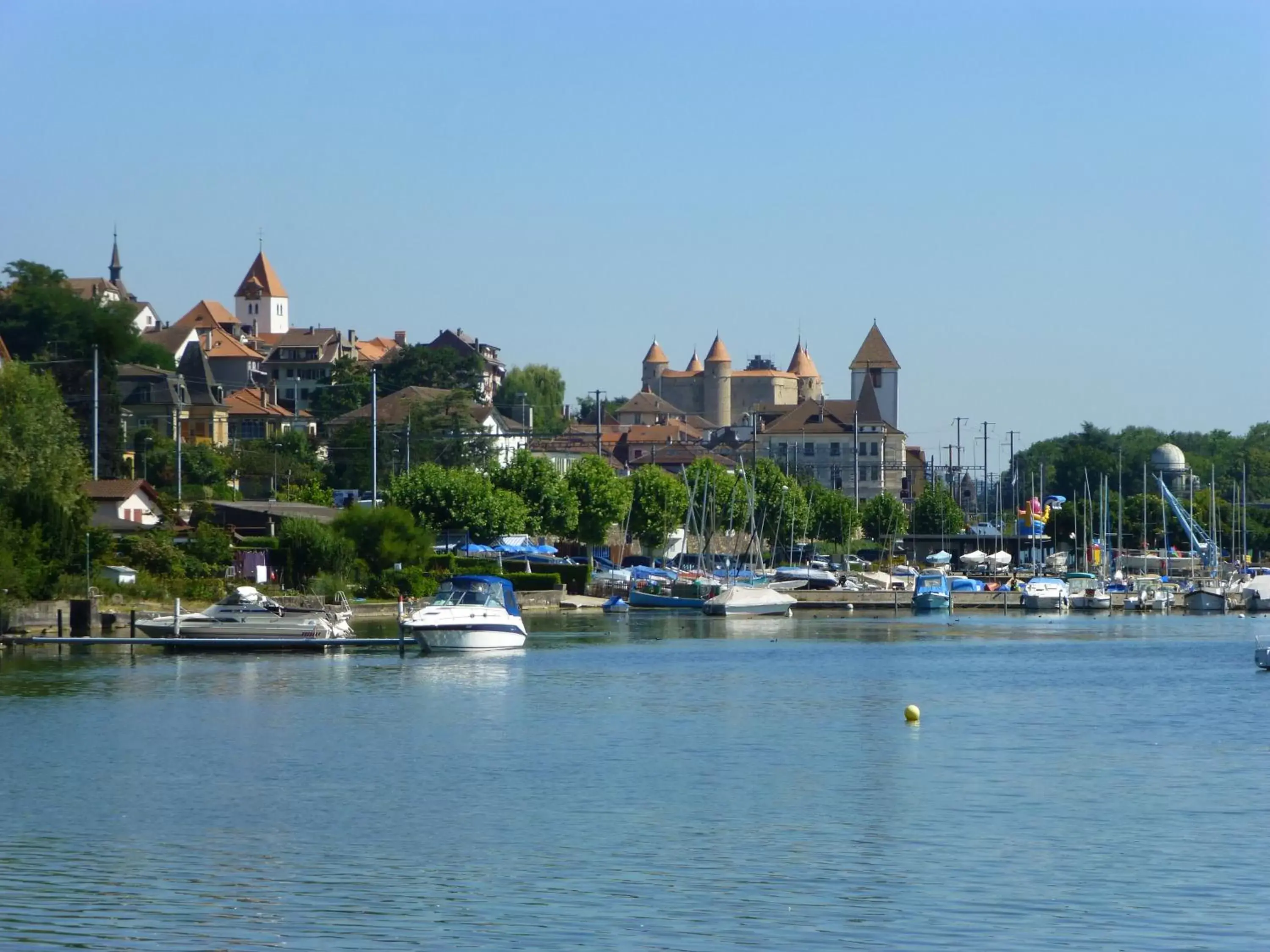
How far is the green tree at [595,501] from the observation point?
111m

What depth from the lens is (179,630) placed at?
5884 centimetres

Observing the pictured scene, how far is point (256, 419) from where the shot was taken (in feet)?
543

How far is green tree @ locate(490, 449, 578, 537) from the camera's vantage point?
106125mm

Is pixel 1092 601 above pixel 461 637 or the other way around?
above

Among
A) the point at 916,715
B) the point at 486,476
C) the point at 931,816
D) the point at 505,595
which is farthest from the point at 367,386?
the point at 931,816

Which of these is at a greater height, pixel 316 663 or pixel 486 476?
pixel 486 476

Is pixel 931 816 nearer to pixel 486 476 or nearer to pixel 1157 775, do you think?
pixel 1157 775

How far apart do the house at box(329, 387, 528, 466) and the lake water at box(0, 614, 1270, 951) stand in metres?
98.1

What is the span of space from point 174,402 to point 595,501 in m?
44.8

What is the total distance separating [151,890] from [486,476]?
86476 millimetres

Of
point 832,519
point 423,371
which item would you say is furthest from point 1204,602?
point 423,371

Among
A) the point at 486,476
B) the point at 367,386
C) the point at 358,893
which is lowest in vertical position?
the point at 358,893

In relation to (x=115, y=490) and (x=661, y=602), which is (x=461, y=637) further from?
(x=661, y=602)

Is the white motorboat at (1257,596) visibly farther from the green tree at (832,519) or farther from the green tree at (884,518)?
the green tree at (884,518)
